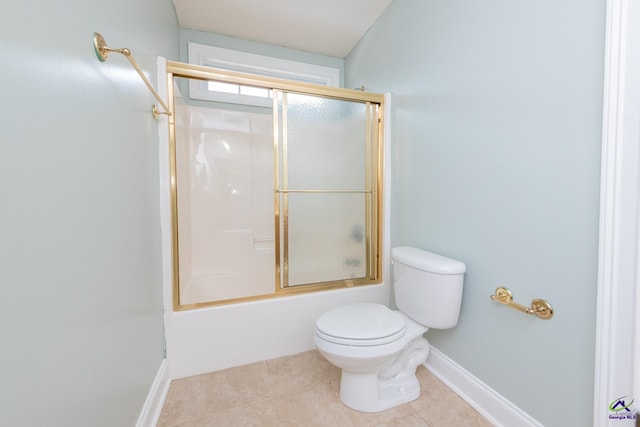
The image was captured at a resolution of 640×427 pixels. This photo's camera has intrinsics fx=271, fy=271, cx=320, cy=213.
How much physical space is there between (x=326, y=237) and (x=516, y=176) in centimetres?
117

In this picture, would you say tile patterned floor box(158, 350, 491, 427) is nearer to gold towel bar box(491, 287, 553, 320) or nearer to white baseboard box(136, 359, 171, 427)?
white baseboard box(136, 359, 171, 427)

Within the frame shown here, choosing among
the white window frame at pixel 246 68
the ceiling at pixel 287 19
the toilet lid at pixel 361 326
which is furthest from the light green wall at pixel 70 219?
the white window frame at pixel 246 68

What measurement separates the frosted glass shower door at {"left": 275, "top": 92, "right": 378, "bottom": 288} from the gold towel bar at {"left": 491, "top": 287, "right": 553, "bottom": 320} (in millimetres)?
951

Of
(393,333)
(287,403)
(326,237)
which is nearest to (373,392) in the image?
(393,333)

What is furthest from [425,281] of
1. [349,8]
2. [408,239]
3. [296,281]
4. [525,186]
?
[349,8]

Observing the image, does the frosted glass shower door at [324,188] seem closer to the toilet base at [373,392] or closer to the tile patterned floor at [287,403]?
the tile patterned floor at [287,403]

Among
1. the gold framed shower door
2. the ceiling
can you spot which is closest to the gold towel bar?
the gold framed shower door

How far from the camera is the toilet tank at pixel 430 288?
1292 millimetres

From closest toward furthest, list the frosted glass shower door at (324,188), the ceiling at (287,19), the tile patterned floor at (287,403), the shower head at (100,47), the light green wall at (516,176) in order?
the shower head at (100,47) → the light green wall at (516,176) → the tile patterned floor at (287,403) → the frosted glass shower door at (324,188) → the ceiling at (287,19)

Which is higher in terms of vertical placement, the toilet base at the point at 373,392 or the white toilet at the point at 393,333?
the white toilet at the point at 393,333

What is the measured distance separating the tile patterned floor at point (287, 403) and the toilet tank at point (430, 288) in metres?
0.39

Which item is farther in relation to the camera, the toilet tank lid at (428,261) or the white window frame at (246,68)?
the white window frame at (246,68)

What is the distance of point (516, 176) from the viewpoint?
43.7 inches

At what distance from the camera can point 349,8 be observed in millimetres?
1952
